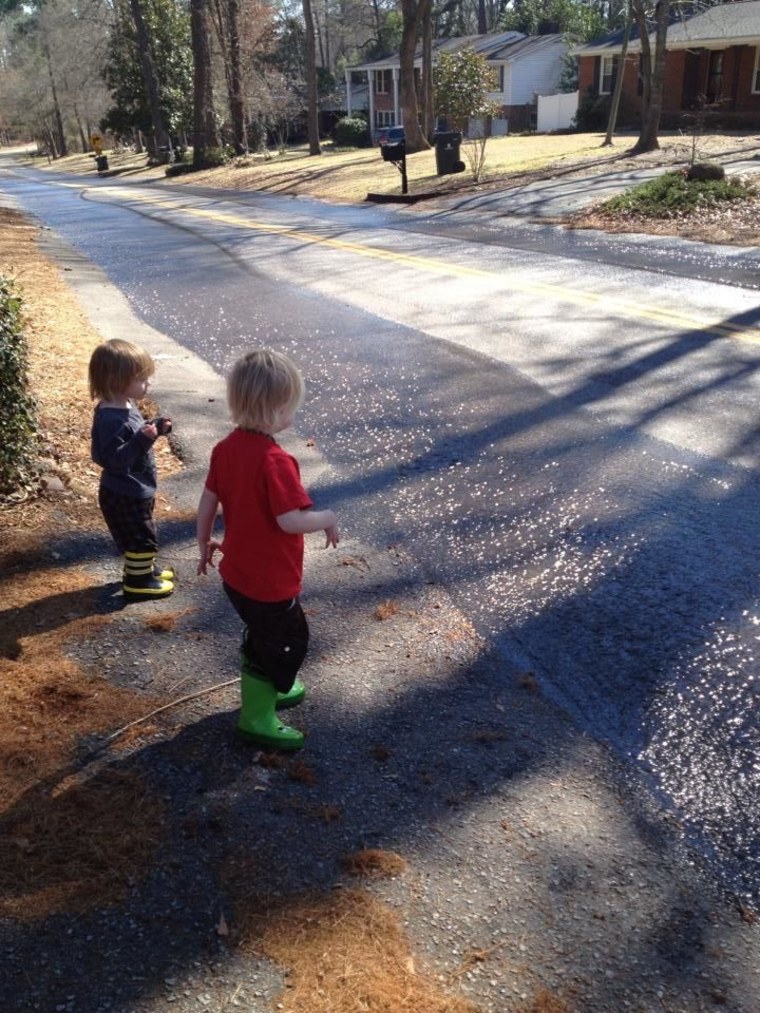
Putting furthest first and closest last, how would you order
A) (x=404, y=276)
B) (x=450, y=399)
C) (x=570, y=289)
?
(x=404, y=276) < (x=570, y=289) < (x=450, y=399)

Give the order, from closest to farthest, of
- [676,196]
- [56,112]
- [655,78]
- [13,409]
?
[13,409], [676,196], [655,78], [56,112]

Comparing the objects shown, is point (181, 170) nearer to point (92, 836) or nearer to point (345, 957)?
point (92, 836)

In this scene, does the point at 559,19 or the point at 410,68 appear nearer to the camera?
the point at 410,68

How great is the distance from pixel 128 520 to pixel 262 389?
5.01ft

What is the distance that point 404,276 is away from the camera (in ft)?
39.2

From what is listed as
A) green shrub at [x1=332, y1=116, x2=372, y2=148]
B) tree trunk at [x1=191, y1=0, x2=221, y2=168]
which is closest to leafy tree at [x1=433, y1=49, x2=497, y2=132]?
tree trunk at [x1=191, y1=0, x2=221, y2=168]

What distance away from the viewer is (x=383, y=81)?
5697 cm

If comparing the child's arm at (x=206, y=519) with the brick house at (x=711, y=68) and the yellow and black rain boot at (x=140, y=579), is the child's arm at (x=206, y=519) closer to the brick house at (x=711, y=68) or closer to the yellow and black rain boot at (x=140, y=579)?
the yellow and black rain boot at (x=140, y=579)

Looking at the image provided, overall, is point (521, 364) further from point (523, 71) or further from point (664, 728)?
point (523, 71)

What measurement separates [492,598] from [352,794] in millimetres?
1434

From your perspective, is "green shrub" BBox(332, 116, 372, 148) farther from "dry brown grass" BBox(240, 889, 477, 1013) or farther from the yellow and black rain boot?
"dry brown grass" BBox(240, 889, 477, 1013)

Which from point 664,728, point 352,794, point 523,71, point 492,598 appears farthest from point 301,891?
point 523,71

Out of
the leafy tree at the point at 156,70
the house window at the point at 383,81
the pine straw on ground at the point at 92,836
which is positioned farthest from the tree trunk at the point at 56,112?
the pine straw on ground at the point at 92,836

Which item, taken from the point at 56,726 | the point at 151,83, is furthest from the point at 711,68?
the point at 56,726
